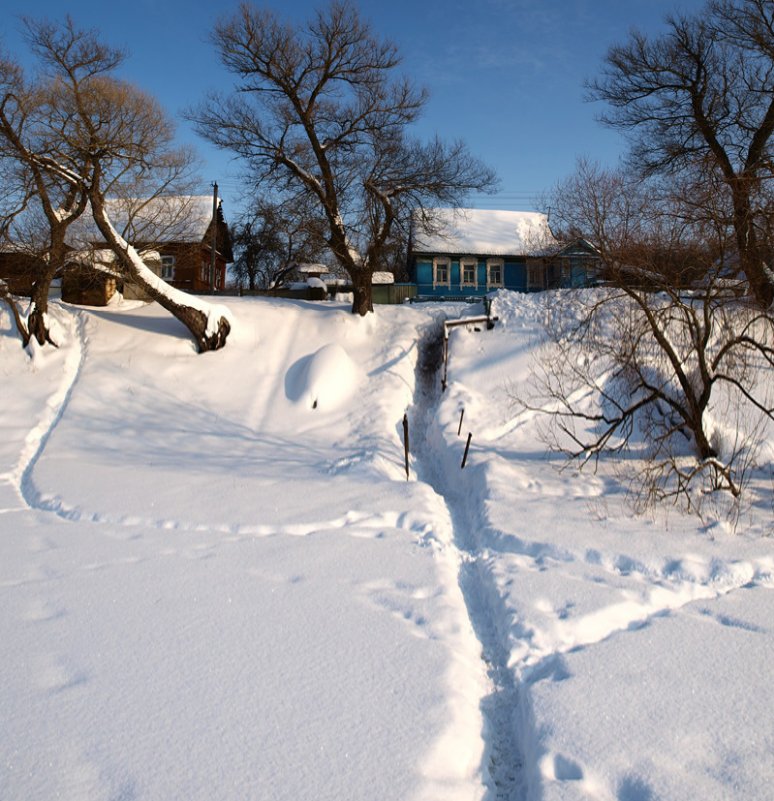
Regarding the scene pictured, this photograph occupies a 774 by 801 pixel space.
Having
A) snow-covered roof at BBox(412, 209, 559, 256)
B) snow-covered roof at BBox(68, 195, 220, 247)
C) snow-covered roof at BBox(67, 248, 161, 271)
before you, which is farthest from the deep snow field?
snow-covered roof at BBox(412, 209, 559, 256)

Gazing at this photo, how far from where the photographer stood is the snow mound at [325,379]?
1588 centimetres

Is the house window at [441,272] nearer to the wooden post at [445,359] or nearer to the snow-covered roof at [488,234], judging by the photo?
the snow-covered roof at [488,234]

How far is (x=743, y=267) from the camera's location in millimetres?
9922

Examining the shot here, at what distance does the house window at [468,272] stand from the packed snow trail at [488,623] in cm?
1944

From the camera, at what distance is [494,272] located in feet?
106

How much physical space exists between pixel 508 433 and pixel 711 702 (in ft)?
31.2

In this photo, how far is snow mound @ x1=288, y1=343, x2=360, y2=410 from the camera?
625 inches

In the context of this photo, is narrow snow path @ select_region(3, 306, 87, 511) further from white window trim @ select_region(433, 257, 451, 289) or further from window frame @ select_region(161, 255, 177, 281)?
white window trim @ select_region(433, 257, 451, 289)

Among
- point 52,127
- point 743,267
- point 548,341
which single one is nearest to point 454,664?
point 743,267

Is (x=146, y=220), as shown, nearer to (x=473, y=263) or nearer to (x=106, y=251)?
(x=106, y=251)

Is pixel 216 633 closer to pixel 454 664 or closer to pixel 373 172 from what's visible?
pixel 454 664

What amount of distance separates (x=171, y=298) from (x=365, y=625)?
1337cm

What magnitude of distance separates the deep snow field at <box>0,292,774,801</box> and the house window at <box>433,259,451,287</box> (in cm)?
1937

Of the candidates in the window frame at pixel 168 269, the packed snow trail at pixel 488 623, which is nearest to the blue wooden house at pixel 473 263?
the window frame at pixel 168 269
